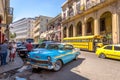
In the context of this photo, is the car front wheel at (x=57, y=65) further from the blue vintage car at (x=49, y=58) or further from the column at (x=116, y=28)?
the column at (x=116, y=28)

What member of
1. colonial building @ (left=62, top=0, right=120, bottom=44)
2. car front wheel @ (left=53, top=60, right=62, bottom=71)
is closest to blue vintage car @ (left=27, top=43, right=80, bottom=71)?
car front wheel @ (left=53, top=60, right=62, bottom=71)

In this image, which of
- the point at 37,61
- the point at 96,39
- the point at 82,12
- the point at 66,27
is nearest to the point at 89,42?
the point at 96,39

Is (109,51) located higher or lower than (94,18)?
lower

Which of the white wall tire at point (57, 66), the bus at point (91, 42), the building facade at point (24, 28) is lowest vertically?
the white wall tire at point (57, 66)

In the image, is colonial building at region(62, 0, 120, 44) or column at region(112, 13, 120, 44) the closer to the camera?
column at region(112, 13, 120, 44)

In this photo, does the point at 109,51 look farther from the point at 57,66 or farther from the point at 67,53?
the point at 57,66

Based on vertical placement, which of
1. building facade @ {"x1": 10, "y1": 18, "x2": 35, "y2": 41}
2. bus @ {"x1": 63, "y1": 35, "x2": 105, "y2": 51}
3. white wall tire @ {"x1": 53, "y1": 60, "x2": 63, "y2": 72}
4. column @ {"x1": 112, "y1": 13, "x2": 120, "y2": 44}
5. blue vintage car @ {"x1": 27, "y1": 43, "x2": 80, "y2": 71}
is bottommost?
white wall tire @ {"x1": 53, "y1": 60, "x2": 63, "y2": 72}

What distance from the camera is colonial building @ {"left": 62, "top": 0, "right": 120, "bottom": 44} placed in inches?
939

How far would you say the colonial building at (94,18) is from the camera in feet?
78.3

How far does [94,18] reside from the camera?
2891cm

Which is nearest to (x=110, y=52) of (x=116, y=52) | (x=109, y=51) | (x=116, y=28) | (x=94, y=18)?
(x=109, y=51)

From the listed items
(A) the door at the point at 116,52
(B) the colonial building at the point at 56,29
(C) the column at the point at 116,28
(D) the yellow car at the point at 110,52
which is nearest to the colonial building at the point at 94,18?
(C) the column at the point at 116,28

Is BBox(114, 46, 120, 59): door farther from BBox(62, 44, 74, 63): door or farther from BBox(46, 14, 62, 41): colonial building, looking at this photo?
BBox(46, 14, 62, 41): colonial building

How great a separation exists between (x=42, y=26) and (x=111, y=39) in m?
50.8
